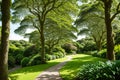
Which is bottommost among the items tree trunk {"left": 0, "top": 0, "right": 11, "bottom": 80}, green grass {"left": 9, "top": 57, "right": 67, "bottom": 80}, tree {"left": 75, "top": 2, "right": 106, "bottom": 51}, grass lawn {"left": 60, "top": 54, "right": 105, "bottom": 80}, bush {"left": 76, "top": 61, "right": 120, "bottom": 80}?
green grass {"left": 9, "top": 57, "right": 67, "bottom": 80}

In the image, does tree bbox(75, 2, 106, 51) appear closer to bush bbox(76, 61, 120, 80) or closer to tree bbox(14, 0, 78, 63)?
tree bbox(14, 0, 78, 63)

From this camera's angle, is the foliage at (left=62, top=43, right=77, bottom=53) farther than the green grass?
Yes

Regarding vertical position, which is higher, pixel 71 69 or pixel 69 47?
pixel 69 47

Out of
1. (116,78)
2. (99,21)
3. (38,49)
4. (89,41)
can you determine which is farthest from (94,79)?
(89,41)

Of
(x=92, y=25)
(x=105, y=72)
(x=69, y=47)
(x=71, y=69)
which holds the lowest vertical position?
(x=71, y=69)

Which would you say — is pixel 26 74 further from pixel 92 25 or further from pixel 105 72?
pixel 92 25

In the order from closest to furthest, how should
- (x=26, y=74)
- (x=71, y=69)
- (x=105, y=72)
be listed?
(x=105, y=72), (x=26, y=74), (x=71, y=69)

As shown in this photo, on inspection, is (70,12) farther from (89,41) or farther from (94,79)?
(89,41)

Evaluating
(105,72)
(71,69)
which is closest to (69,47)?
(71,69)

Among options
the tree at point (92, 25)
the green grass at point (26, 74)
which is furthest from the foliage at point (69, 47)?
the green grass at point (26, 74)

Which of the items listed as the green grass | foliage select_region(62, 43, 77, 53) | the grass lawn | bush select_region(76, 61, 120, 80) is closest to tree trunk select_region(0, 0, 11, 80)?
the green grass

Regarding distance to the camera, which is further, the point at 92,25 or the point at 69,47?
the point at 69,47

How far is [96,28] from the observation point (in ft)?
180

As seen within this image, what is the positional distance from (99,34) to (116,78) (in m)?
45.8
